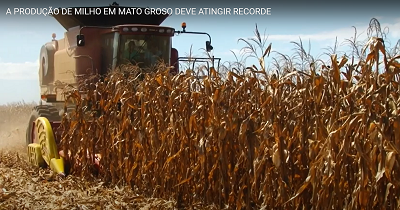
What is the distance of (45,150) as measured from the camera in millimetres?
7117

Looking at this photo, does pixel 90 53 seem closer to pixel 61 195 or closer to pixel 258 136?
pixel 61 195

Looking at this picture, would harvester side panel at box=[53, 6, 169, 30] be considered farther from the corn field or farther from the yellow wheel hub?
the corn field

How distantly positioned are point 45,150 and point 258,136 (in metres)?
3.61

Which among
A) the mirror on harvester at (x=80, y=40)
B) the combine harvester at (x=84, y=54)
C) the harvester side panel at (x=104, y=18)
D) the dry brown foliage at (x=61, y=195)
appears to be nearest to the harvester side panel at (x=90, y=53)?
the combine harvester at (x=84, y=54)

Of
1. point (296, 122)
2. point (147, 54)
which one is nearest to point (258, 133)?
point (296, 122)

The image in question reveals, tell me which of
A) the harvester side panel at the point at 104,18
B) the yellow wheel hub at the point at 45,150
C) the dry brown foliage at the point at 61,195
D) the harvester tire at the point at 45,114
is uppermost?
the harvester side panel at the point at 104,18

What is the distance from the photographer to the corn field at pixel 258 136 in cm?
357

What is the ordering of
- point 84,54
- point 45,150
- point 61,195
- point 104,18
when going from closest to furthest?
point 61,195, point 45,150, point 84,54, point 104,18

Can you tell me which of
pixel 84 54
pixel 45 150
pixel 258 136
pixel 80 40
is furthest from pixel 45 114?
pixel 258 136

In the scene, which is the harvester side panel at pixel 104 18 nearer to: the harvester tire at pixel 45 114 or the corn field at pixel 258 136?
the harvester tire at pixel 45 114

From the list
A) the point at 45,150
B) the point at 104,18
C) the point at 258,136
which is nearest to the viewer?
the point at 258,136

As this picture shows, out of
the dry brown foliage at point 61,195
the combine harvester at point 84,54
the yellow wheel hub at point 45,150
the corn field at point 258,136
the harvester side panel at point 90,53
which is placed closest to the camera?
the corn field at point 258,136

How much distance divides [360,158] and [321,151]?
0.27 m

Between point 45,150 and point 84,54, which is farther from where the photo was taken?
point 84,54
